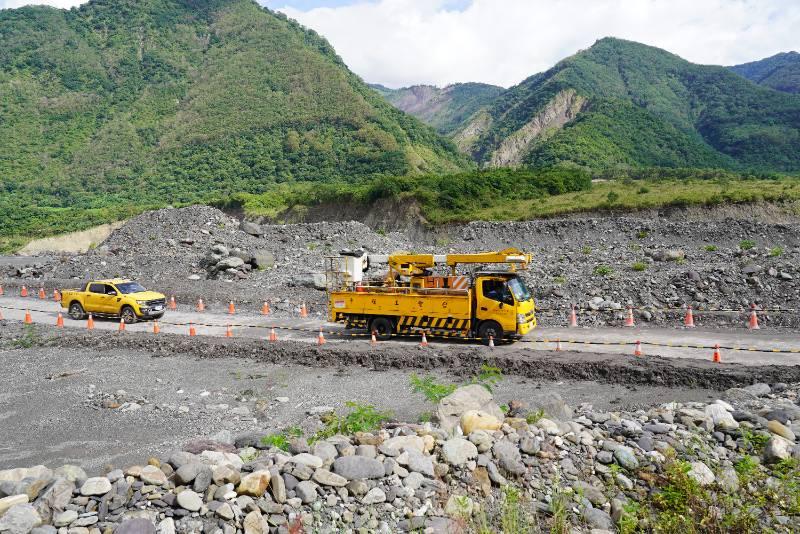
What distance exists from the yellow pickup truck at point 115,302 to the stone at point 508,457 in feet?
59.1

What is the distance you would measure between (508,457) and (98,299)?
20.3 meters

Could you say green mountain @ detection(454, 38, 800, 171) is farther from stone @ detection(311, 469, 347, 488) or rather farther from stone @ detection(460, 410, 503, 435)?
stone @ detection(311, 469, 347, 488)

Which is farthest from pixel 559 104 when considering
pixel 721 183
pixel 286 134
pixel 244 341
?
pixel 244 341

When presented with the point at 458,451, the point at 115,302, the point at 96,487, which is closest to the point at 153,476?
the point at 96,487

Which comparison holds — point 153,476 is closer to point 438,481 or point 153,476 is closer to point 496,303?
point 438,481

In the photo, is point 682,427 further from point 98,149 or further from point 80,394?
point 98,149

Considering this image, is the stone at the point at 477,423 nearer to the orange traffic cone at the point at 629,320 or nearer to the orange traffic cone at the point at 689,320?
the orange traffic cone at the point at 629,320

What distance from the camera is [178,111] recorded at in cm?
10575

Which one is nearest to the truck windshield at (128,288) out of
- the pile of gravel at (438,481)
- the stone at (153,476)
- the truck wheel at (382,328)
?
the truck wheel at (382,328)

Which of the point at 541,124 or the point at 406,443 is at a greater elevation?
the point at 541,124

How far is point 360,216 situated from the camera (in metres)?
A: 49.9

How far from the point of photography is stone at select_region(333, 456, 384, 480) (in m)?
6.50

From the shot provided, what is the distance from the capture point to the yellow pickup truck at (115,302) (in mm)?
21234

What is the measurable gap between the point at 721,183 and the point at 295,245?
33388 mm
